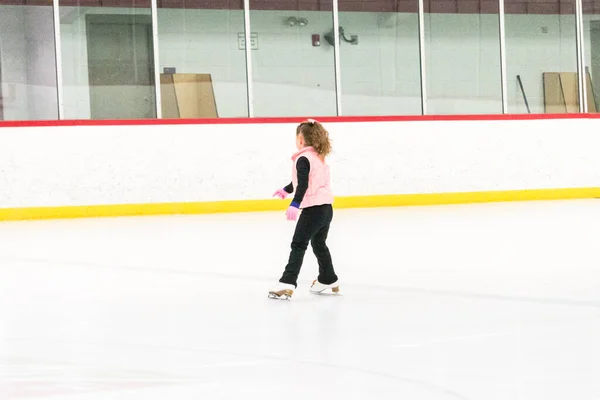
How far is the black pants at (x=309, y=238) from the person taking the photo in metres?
4.59

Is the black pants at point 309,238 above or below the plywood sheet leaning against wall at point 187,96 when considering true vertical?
below

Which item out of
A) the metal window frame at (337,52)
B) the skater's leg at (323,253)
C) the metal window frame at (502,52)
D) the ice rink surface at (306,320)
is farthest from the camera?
the metal window frame at (502,52)

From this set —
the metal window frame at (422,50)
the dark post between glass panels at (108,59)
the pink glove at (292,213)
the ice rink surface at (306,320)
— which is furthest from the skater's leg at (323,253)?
the metal window frame at (422,50)

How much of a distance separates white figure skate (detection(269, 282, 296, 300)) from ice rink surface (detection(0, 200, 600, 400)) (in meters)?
0.05

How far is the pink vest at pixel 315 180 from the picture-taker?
181 inches

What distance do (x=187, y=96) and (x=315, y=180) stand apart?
302 inches

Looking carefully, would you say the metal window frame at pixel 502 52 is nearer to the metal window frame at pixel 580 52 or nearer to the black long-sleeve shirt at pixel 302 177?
the metal window frame at pixel 580 52

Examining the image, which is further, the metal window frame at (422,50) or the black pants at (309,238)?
the metal window frame at (422,50)

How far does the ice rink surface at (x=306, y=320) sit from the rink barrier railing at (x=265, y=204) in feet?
10.1

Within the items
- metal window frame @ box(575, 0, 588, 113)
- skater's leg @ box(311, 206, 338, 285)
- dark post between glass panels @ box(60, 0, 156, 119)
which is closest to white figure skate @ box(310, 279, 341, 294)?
skater's leg @ box(311, 206, 338, 285)

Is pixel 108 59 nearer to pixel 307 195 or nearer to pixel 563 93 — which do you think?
pixel 563 93

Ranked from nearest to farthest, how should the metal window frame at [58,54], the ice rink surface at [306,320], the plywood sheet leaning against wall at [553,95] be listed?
1. the ice rink surface at [306,320]
2. the metal window frame at [58,54]
3. the plywood sheet leaning against wall at [553,95]

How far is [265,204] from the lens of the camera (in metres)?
11.5

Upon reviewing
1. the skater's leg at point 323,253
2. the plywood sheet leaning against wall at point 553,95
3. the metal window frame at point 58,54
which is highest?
the metal window frame at point 58,54
